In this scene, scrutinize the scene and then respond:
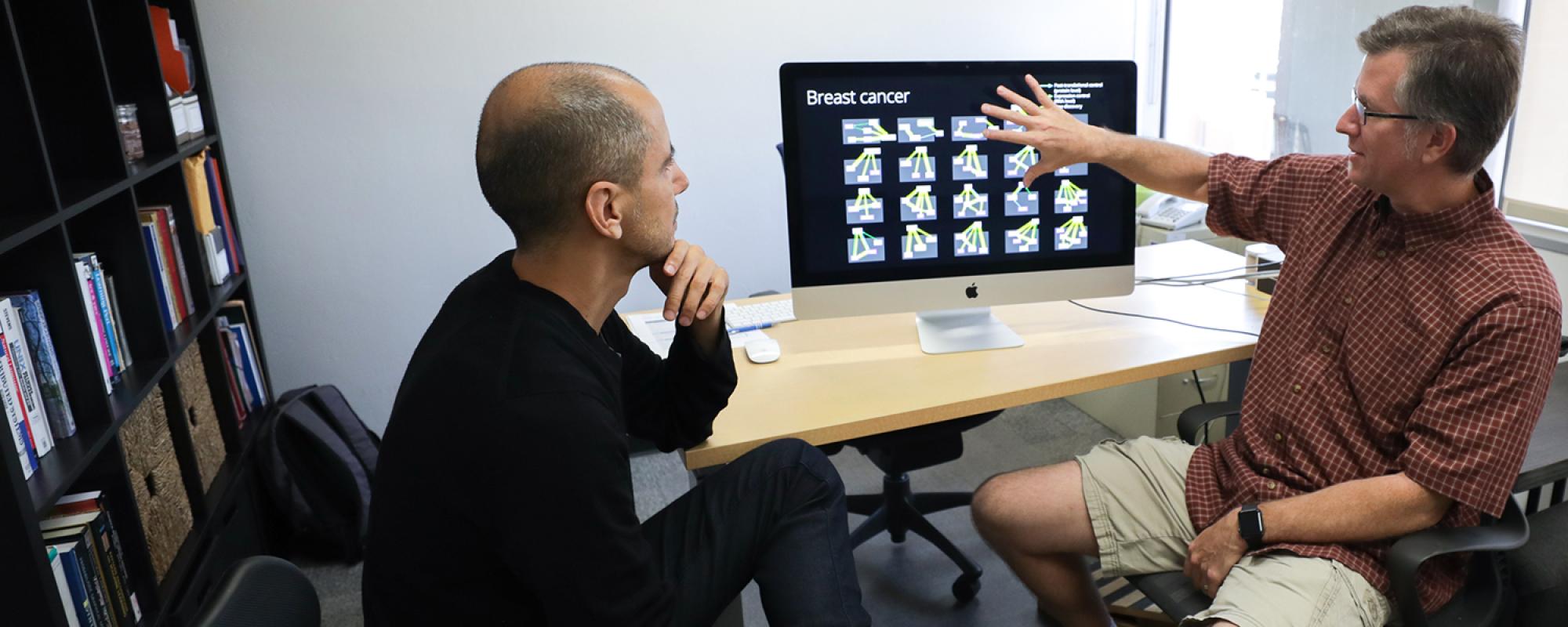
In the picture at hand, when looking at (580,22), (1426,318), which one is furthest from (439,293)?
(1426,318)

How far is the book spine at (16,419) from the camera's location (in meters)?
1.54

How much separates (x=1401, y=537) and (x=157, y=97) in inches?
102

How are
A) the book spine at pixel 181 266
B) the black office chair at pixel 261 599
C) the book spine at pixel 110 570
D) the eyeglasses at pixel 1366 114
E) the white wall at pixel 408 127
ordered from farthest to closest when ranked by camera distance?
the white wall at pixel 408 127, the book spine at pixel 181 266, the book spine at pixel 110 570, the eyeglasses at pixel 1366 114, the black office chair at pixel 261 599

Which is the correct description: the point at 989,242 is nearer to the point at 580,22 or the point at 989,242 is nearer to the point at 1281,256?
the point at 1281,256

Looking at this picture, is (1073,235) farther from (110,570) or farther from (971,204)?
(110,570)

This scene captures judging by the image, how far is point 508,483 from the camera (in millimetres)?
1115

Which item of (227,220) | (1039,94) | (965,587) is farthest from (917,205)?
(227,220)

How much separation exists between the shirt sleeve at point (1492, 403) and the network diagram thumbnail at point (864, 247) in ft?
3.03

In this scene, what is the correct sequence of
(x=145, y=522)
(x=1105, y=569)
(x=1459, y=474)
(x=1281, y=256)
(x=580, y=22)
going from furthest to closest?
(x=580, y=22)
(x=1281, y=256)
(x=145, y=522)
(x=1105, y=569)
(x=1459, y=474)

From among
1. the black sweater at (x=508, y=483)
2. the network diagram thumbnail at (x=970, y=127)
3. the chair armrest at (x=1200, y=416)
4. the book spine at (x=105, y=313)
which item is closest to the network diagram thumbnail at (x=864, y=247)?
the network diagram thumbnail at (x=970, y=127)

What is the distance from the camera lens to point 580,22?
3.03 metres

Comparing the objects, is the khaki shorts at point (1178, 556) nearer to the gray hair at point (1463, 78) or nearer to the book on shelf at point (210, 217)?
the gray hair at point (1463, 78)

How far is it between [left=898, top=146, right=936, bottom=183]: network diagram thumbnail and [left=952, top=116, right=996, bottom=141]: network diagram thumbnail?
6cm

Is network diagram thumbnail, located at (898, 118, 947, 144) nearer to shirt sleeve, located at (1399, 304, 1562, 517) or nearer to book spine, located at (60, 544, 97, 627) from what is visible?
shirt sleeve, located at (1399, 304, 1562, 517)
